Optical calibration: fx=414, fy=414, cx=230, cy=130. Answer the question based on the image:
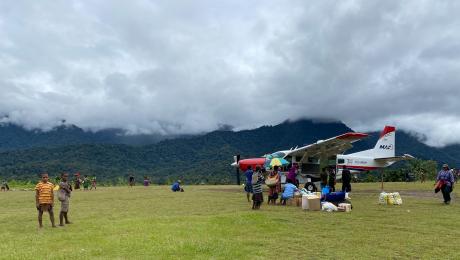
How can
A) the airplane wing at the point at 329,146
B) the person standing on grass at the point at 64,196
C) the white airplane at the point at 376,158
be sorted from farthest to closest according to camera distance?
the white airplane at the point at 376,158 < the airplane wing at the point at 329,146 < the person standing on grass at the point at 64,196

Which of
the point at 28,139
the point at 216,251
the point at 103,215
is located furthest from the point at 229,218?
the point at 28,139

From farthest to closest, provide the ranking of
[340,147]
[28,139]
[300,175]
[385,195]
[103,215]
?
[28,139] → [300,175] → [340,147] → [385,195] → [103,215]

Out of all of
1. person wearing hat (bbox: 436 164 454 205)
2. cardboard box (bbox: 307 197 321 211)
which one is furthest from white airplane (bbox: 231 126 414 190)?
cardboard box (bbox: 307 197 321 211)

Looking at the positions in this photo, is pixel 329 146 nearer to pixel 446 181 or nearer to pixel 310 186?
pixel 310 186

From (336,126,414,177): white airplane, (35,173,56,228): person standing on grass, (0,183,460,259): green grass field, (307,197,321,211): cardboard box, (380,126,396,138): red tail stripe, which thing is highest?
(380,126,396,138): red tail stripe

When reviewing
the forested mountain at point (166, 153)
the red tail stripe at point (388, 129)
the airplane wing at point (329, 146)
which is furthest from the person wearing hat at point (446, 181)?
the forested mountain at point (166, 153)

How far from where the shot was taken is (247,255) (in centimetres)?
803

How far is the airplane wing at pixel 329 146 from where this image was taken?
2192 centimetres

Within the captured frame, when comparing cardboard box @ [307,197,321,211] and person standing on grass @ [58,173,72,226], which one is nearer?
person standing on grass @ [58,173,72,226]

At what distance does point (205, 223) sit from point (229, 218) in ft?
3.05

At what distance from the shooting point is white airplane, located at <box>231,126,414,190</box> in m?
23.5

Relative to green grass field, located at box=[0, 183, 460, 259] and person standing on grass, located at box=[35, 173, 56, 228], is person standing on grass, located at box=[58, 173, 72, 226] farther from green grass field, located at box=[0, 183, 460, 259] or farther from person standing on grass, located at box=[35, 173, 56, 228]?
green grass field, located at box=[0, 183, 460, 259]

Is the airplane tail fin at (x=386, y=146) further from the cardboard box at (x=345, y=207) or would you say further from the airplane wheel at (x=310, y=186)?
the cardboard box at (x=345, y=207)

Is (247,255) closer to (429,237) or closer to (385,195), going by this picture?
(429,237)
